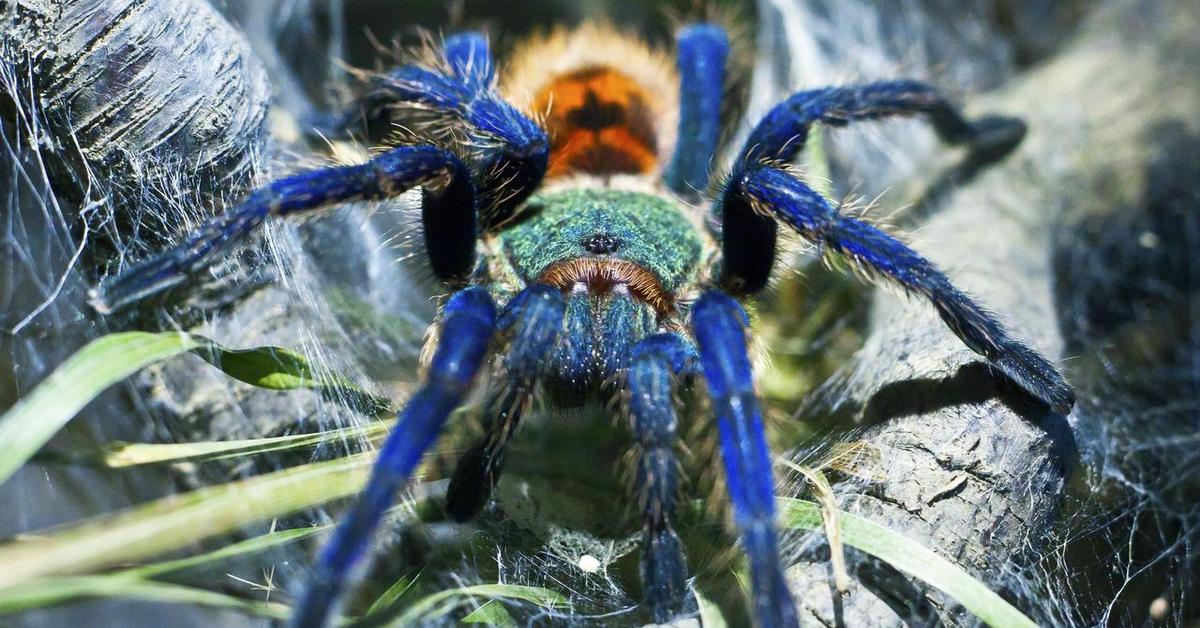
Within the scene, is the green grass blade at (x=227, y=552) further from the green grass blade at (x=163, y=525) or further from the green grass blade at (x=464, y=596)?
the green grass blade at (x=464, y=596)

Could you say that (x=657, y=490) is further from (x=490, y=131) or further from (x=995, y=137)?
(x=995, y=137)

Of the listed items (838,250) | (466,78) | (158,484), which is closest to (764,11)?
(466,78)

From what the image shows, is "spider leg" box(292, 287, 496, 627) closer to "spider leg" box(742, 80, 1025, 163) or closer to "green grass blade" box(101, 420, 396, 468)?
"green grass blade" box(101, 420, 396, 468)

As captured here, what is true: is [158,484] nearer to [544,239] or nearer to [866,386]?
[544,239]

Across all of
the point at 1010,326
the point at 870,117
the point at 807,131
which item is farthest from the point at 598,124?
the point at 1010,326

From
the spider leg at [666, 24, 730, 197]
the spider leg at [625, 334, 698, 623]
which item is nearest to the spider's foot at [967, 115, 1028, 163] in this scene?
the spider leg at [666, 24, 730, 197]

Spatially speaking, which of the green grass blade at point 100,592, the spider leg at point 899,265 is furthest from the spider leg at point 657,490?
the green grass blade at point 100,592
